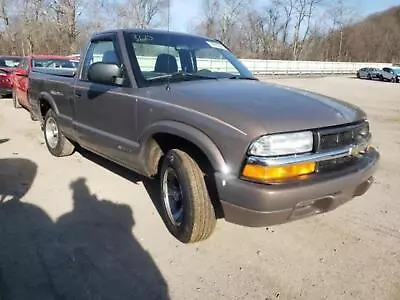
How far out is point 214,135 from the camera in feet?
9.64

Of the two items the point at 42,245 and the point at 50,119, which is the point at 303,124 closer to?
the point at 42,245

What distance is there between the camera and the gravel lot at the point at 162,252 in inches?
110

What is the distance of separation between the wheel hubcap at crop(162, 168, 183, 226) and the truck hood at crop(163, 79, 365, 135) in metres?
0.72

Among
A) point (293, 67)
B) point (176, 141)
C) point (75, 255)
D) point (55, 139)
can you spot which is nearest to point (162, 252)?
point (75, 255)

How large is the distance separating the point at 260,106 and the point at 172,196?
1.23m

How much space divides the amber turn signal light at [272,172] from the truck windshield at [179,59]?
1.47 meters

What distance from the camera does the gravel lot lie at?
2.80 m

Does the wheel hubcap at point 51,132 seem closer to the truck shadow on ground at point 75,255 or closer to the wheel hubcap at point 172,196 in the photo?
the truck shadow on ground at point 75,255

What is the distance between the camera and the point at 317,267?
10.2ft

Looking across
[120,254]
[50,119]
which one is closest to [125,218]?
[120,254]

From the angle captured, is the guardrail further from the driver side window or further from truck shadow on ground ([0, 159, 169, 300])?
truck shadow on ground ([0, 159, 169, 300])

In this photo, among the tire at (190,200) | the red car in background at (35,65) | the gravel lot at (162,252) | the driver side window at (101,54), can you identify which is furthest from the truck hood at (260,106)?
the red car in background at (35,65)

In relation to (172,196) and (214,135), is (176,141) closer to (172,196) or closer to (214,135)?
(172,196)

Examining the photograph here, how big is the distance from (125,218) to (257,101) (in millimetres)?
1808
